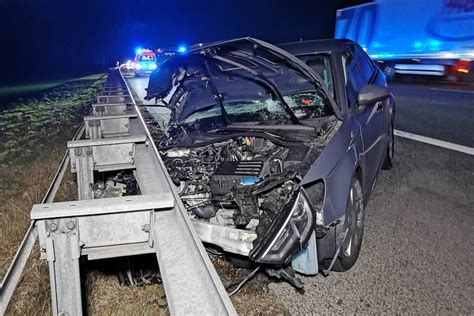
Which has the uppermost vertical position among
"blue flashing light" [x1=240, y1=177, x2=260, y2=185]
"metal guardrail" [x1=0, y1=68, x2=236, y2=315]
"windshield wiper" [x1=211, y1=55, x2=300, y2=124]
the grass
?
"windshield wiper" [x1=211, y1=55, x2=300, y2=124]

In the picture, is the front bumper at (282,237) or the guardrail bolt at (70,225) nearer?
the guardrail bolt at (70,225)

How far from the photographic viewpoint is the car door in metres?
3.99

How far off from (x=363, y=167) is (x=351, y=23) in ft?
69.4

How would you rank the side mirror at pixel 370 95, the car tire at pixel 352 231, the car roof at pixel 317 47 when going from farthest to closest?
the car roof at pixel 317 47
the side mirror at pixel 370 95
the car tire at pixel 352 231

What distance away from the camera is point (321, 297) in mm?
3156

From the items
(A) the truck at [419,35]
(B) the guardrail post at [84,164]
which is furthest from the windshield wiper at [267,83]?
(A) the truck at [419,35]

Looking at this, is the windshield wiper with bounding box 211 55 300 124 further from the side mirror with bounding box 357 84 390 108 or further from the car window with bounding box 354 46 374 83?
the car window with bounding box 354 46 374 83

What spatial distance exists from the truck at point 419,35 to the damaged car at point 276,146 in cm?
1228

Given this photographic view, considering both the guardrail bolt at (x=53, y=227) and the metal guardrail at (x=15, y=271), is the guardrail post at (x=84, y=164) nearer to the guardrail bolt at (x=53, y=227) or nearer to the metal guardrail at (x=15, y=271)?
the metal guardrail at (x=15, y=271)

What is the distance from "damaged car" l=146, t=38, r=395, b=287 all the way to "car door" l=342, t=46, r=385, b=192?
0.06 ft

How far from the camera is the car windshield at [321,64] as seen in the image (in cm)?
432

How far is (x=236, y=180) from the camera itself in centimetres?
Result: 322

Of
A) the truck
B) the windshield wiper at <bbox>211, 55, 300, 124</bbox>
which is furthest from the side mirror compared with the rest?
the truck

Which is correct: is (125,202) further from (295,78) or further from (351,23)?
(351,23)
